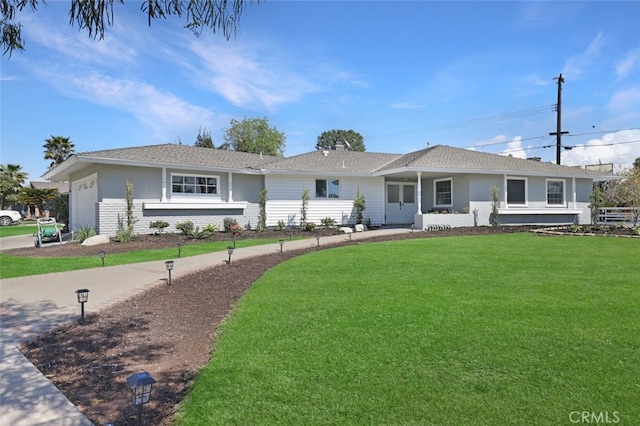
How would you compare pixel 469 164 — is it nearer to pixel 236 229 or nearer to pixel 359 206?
pixel 359 206

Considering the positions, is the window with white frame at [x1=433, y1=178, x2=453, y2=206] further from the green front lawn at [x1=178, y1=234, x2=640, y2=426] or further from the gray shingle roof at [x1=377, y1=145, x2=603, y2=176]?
the green front lawn at [x1=178, y1=234, x2=640, y2=426]

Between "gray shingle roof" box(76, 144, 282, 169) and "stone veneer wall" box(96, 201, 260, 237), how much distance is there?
193 centimetres

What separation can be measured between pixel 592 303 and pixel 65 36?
25.5ft

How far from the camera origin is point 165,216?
55.1 feet

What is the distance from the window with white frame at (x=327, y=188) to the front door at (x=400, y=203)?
3209mm

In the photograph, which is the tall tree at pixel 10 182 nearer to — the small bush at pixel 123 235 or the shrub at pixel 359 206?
the small bush at pixel 123 235

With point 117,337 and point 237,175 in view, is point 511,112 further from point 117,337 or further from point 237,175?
point 117,337

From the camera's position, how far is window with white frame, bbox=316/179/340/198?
2070cm

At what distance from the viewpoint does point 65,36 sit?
4773 mm

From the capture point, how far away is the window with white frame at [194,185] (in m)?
17.4

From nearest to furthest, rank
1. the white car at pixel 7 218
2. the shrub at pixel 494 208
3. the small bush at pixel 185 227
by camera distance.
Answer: the small bush at pixel 185 227 < the shrub at pixel 494 208 < the white car at pixel 7 218

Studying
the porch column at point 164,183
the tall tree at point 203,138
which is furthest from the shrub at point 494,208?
the tall tree at point 203,138

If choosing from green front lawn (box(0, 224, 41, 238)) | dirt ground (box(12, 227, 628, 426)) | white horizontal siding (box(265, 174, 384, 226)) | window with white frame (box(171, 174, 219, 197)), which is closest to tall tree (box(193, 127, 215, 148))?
green front lawn (box(0, 224, 41, 238))

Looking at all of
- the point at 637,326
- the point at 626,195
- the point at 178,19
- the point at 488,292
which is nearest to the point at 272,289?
the point at 488,292
